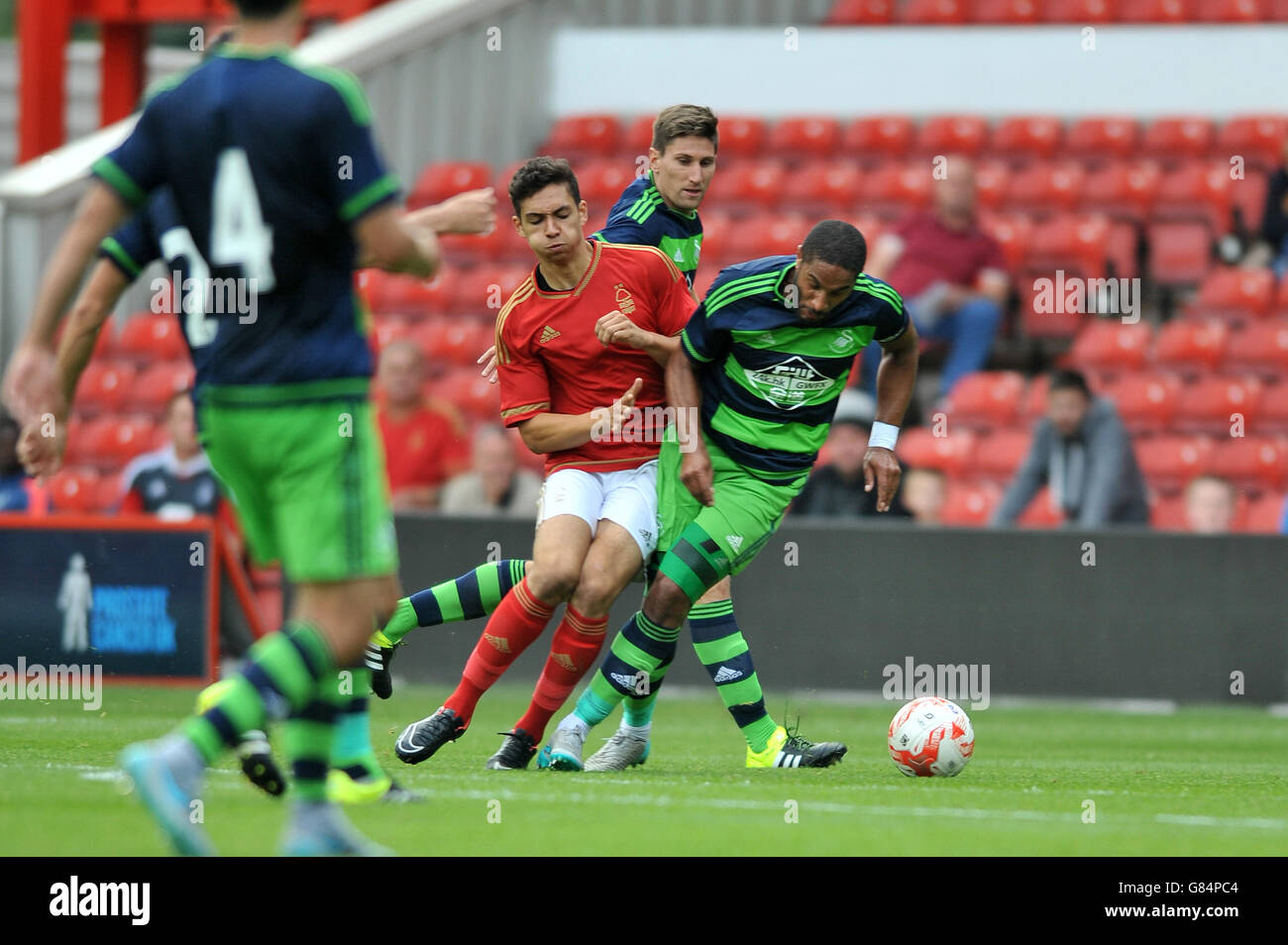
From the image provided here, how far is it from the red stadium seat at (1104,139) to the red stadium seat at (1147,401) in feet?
9.02

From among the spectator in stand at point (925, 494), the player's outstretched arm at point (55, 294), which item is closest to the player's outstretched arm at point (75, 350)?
the player's outstretched arm at point (55, 294)

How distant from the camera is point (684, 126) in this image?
7719 mm

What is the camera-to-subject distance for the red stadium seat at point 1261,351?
45.0 feet

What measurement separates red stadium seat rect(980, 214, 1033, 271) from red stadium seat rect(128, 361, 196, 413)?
6.45 m

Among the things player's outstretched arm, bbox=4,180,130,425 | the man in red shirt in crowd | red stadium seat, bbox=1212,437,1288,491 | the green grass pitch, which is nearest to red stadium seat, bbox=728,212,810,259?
red stadium seat, bbox=1212,437,1288,491

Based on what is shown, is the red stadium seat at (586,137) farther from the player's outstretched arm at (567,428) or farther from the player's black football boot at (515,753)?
the player's black football boot at (515,753)

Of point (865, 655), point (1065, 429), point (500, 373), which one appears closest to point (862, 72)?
point (1065, 429)

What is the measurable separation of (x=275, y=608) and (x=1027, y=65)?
820 cm

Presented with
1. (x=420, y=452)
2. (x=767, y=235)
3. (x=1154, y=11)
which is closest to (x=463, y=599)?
(x=420, y=452)

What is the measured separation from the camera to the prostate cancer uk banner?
37.9ft

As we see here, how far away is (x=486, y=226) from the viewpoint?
5031 millimetres

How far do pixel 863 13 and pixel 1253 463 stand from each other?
6433 millimetres

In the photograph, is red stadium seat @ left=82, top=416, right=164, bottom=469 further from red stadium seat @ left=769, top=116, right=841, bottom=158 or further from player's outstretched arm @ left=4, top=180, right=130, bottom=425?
player's outstretched arm @ left=4, top=180, right=130, bottom=425

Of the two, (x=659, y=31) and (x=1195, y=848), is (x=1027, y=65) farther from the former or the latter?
(x=1195, y=848)
